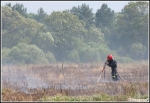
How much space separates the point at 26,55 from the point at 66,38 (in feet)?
18.3

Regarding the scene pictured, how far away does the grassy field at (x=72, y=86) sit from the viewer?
12.5 m

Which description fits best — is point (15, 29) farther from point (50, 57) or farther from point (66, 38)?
point (66, 38)

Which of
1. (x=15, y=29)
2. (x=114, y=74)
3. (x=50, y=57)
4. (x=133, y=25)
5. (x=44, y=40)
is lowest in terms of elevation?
(x=114, y=74)

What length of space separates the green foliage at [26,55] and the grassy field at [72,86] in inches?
256

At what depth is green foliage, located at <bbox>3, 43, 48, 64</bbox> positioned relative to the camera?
113 feet

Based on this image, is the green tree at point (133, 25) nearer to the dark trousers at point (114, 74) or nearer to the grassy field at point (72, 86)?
the grassy field at point (72, 86)

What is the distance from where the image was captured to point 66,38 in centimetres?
3862

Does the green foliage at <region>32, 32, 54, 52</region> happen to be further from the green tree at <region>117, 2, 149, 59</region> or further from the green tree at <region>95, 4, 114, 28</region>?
the green tree at <region>95, 4, 114, 28</region>

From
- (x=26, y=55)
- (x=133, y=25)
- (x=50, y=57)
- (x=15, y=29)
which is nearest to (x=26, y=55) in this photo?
(x=26, y=55)

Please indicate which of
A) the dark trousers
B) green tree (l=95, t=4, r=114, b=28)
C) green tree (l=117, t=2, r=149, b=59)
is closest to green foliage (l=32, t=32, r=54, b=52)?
green tree (l=117, t=2, r=149, b=59)

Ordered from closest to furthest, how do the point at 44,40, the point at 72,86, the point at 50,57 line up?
1. the point at 72,86
2. the point at 50,57
3. the point at 44,40

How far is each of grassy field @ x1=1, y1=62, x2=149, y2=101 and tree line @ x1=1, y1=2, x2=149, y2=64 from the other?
7.94 metres

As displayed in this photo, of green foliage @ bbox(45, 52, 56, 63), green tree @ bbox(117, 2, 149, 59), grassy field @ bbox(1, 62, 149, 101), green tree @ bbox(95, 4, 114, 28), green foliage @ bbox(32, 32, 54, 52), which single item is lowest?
grassy field @ bbox(1, 62, 149, 101)

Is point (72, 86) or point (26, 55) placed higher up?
point (26, 55)
